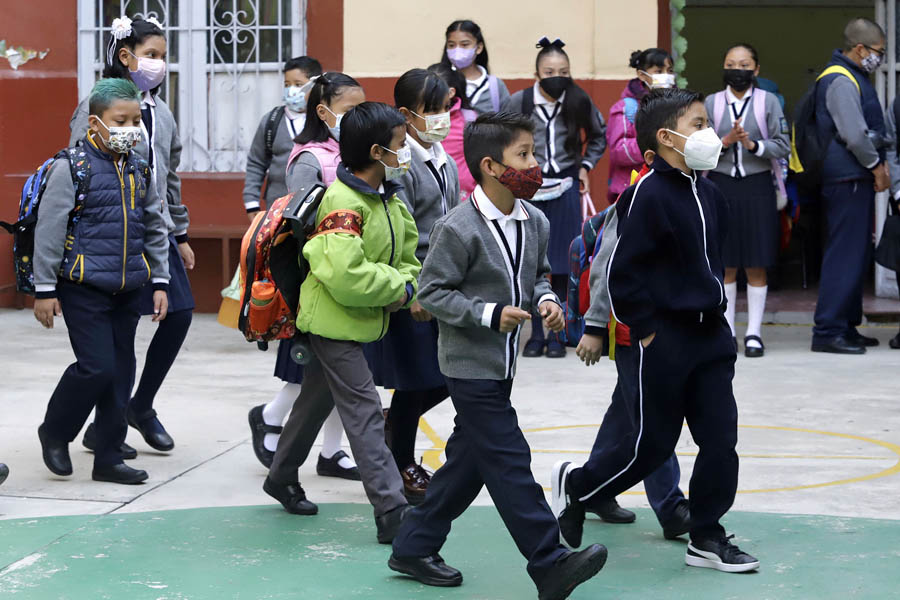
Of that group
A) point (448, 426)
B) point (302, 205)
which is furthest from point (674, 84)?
point (302, 205)

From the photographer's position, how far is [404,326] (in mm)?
5723

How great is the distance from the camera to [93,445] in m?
6.64

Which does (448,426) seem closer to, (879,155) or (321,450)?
(321,450)

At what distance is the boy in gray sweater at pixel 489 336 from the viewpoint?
4.47 metres

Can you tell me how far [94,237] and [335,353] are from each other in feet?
4.45

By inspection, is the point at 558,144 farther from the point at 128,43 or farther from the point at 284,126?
the point at 128,43

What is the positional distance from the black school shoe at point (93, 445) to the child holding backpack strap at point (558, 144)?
351 centimetres

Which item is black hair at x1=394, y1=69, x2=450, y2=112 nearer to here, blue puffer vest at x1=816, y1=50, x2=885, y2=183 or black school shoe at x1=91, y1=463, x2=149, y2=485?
black school shoe at x1=91, y1=463, x2=149, y2=485

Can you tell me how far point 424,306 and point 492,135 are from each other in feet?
1.97

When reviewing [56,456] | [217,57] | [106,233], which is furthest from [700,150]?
[217,57]

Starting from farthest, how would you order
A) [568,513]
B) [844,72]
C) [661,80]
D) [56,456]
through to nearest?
[844,72]
[661,80]
[56,456]
[568,513]

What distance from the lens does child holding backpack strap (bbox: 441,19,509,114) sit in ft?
30.5

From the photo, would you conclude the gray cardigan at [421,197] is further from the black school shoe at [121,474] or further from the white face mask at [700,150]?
the black school shoe at [121,474]

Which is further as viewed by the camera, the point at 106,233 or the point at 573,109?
the point at 573,109
